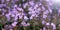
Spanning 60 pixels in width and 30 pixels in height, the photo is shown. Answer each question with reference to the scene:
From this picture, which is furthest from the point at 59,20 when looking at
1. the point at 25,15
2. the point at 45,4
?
the point at 25,15

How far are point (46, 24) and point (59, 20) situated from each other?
168mm

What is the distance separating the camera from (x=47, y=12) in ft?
6.43

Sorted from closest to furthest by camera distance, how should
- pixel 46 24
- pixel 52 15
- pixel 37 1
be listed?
pixel 46 24
pixel 52 15
pixel 37 1

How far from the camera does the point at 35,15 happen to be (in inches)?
75.1

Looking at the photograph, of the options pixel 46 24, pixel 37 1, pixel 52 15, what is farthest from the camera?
pixel 37 1

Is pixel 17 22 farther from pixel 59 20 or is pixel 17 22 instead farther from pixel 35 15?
pixel 59 20

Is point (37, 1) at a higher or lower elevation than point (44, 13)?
higher

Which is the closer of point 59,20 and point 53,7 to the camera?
point 59,20

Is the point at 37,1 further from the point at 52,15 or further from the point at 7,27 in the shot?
the point at 7,27

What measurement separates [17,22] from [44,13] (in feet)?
1.04

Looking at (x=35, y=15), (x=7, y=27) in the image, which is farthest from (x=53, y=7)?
(x=7, y=27)

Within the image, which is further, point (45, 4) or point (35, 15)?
point (45, 4)

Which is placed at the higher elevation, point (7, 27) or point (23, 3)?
point (23, 3)

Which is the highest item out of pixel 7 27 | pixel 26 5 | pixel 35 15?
pixel 26 5
